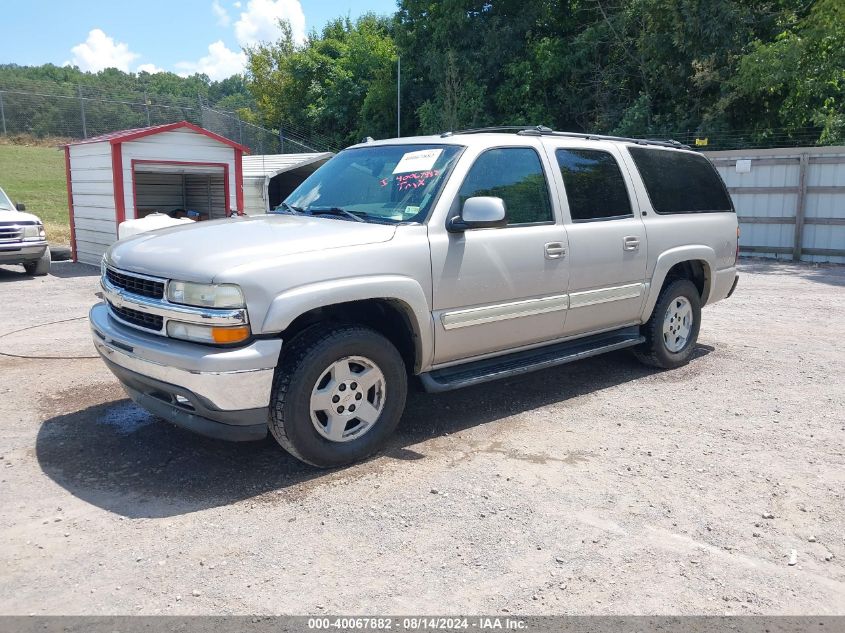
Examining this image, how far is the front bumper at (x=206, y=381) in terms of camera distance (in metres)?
3.77

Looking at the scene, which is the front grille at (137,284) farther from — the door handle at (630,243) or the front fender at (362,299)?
the door handle at (630,243)

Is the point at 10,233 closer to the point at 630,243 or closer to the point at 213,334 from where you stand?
the point at 213,334

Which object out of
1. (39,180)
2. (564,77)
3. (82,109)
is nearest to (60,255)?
(39,180)

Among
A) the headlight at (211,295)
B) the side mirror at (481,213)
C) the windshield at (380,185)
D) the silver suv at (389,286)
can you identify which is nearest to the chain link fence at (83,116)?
the windshield at (380,185)

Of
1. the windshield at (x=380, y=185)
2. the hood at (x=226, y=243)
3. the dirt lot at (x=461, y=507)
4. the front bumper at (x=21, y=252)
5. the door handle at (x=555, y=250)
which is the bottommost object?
the dirt lot at (x=461, y=507)

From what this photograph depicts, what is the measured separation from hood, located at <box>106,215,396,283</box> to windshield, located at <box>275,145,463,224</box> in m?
0.22

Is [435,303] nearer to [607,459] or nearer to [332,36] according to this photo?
[607,459]

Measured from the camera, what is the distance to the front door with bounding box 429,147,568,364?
4.65 meters

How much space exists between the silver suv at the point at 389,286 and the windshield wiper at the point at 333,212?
0.01 metres

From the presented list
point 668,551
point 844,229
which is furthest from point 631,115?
point 668,551

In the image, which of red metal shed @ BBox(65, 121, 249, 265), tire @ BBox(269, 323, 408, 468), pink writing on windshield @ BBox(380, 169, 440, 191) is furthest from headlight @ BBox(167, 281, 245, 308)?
red metal shed @ BBox(65, 121, 249, 265)

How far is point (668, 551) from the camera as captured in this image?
3.44m

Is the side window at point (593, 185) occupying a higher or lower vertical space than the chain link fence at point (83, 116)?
lower

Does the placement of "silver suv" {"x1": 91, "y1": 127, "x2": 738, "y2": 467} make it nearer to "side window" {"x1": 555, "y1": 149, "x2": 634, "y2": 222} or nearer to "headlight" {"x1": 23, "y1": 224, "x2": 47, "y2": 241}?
"side window" {"x1": 555, "y1": 149, "x2": 634, "y2": 222}
